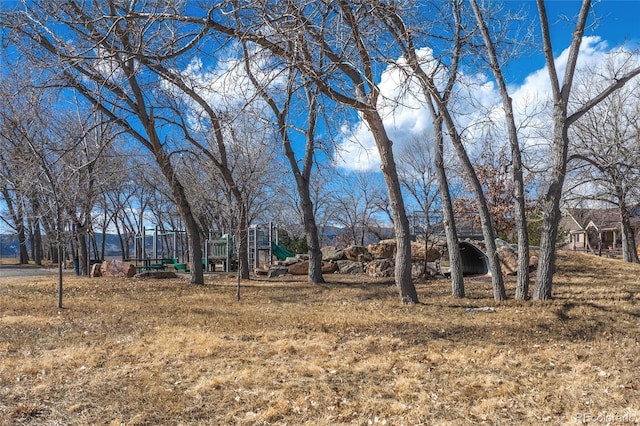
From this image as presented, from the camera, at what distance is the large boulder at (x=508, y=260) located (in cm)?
1451

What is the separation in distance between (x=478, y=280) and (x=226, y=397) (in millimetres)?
11515

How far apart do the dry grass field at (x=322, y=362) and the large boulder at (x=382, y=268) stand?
5.99 m

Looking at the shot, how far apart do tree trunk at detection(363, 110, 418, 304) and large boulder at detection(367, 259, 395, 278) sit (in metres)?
6.46

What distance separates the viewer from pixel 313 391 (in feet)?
14.3

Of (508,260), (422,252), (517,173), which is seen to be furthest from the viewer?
(422,252)

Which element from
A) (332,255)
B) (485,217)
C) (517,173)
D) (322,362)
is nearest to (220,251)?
(332,255)

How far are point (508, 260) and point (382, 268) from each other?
13.4 ft

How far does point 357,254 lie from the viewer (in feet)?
61.4

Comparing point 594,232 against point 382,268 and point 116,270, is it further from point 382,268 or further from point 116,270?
point 116,270

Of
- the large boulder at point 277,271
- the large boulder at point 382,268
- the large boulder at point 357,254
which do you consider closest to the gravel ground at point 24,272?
the large boulder at point 277,271

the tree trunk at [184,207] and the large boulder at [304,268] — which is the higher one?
the tree trunk at [184,207]

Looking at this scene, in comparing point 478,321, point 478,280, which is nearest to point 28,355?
point 478,321

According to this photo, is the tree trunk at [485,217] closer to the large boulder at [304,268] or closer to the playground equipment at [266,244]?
the large boulder at [304,268]

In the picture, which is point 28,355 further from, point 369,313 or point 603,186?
point 603,186
